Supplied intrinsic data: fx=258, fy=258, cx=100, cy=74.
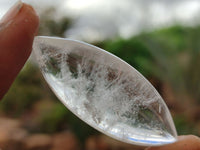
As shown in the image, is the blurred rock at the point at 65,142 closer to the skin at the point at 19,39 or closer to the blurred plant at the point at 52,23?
the blurred plant at the point at 52,23

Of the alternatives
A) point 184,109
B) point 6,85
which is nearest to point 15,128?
point 184,109

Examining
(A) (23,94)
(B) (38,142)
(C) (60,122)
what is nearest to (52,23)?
(A) (23,94)

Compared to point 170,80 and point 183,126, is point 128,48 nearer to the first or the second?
point 170,80

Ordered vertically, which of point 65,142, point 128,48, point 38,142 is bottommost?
point 38,142

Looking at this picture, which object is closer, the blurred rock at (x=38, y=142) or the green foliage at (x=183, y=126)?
the green foliage at (x=183, y=126)

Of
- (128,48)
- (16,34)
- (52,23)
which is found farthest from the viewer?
(128,48)

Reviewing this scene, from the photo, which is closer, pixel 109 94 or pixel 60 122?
pixel 109 94

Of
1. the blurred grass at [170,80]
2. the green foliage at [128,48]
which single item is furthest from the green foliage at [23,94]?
the green foliage at [128,48]
